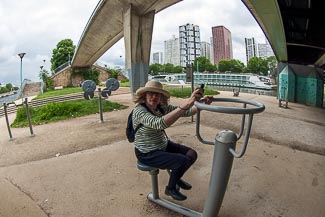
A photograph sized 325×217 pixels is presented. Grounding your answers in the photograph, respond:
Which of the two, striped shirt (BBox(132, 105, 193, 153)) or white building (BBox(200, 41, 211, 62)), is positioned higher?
white building (BBox(200, 41, 211, 62))

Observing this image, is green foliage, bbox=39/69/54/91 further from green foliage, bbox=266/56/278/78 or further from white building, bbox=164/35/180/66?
white building, bbox=164/35/180/66

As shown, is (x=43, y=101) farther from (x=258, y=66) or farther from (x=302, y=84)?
(x=258, y=66)

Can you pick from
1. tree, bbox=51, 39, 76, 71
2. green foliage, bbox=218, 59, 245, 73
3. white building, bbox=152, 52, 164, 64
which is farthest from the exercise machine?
white building, bbox=152, 52, 164, 64

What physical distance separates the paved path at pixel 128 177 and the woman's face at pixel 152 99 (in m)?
1.35

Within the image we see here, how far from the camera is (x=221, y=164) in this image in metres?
2.10

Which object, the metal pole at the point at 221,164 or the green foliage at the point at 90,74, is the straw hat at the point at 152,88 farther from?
the green foliage at the point at 90,74

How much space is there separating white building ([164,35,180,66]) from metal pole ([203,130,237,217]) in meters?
66.9

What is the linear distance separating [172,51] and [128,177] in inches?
2702

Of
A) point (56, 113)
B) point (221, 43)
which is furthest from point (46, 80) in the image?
point (221, 43)

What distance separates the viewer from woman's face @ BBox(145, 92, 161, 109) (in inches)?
98.8

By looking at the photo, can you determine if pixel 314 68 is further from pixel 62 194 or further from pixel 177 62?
pixel 177 62

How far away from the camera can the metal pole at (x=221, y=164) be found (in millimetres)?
2059

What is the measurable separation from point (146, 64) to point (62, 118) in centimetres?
787

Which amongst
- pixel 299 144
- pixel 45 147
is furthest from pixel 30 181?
pixel 299 144
